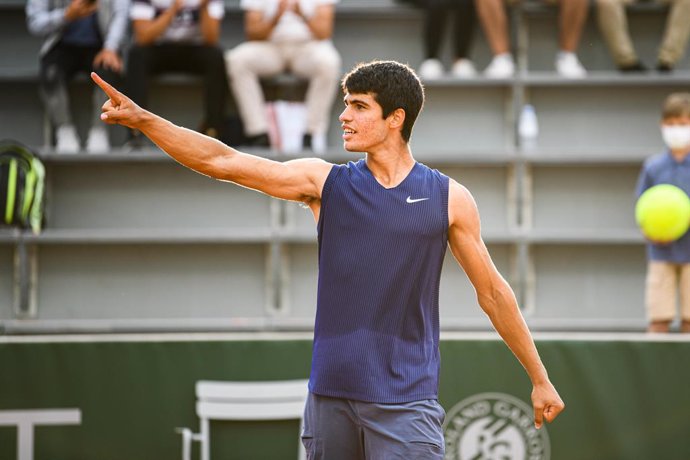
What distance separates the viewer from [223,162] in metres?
3.64

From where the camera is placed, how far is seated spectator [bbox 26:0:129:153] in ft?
29.7

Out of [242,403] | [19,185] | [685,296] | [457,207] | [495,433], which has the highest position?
[19,185]

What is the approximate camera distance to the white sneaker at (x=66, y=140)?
9227 mm

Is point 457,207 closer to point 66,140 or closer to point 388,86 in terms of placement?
point 388,86

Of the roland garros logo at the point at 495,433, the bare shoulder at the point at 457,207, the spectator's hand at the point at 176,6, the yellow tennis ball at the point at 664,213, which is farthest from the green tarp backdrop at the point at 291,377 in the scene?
the spectator's hand at the point at 176,6

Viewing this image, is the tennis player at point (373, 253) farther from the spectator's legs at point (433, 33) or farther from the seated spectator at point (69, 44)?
the spectator's legs at point (433, 33)

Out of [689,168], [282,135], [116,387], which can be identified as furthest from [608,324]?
[116,387]

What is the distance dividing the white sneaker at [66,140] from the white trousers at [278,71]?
1508 millimetres

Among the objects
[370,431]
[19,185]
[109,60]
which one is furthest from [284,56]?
[370,431]

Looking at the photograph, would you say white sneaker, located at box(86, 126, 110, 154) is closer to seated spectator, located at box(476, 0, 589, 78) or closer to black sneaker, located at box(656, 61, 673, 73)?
seated spectator, located at box(476, 0, 589, 78)

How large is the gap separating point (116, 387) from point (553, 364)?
2487 mm

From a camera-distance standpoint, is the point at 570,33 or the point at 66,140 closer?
the point at 66,140

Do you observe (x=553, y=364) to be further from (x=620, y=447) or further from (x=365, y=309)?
(x=365, y=309)

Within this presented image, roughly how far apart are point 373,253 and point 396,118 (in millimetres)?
495
